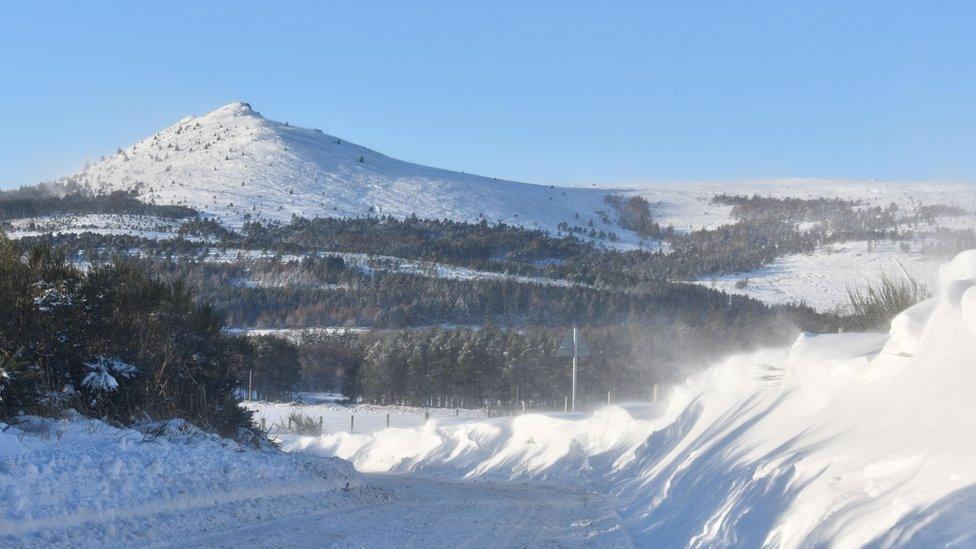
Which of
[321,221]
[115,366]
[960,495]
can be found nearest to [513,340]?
[115,366]

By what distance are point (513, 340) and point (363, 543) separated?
1860 inches

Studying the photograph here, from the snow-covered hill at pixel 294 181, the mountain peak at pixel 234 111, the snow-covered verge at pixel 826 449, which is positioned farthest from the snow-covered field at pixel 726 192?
the snow-covered verge at pixel 826 449

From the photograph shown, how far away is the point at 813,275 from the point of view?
306ft

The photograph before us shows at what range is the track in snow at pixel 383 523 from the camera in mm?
8953

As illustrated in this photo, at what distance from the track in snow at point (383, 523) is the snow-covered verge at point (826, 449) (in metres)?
0.76

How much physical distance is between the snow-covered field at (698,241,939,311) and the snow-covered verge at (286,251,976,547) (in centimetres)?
5683

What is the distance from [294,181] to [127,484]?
444ft

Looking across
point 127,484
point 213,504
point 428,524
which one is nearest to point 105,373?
point 213,504

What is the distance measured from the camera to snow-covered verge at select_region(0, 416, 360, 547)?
817cm

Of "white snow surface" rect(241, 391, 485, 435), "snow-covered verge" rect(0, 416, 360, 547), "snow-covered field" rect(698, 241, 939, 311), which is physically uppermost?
"snow-covered field" rect(698, 241, 939, 311)

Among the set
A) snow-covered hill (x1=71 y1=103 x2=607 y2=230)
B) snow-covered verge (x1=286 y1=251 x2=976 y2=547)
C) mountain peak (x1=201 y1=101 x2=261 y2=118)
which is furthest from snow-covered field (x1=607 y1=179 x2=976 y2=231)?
snow-covered verge (x1=286 y1=251 x2=976 y2=547)

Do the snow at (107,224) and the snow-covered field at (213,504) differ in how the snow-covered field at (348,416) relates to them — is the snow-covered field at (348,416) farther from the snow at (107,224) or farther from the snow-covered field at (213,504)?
the snow at (107,224)

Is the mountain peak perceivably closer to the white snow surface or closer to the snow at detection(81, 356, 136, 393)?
the white snow surface

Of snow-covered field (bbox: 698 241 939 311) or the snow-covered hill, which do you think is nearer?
snow-covered field (bbox: 698 241 939 311)
